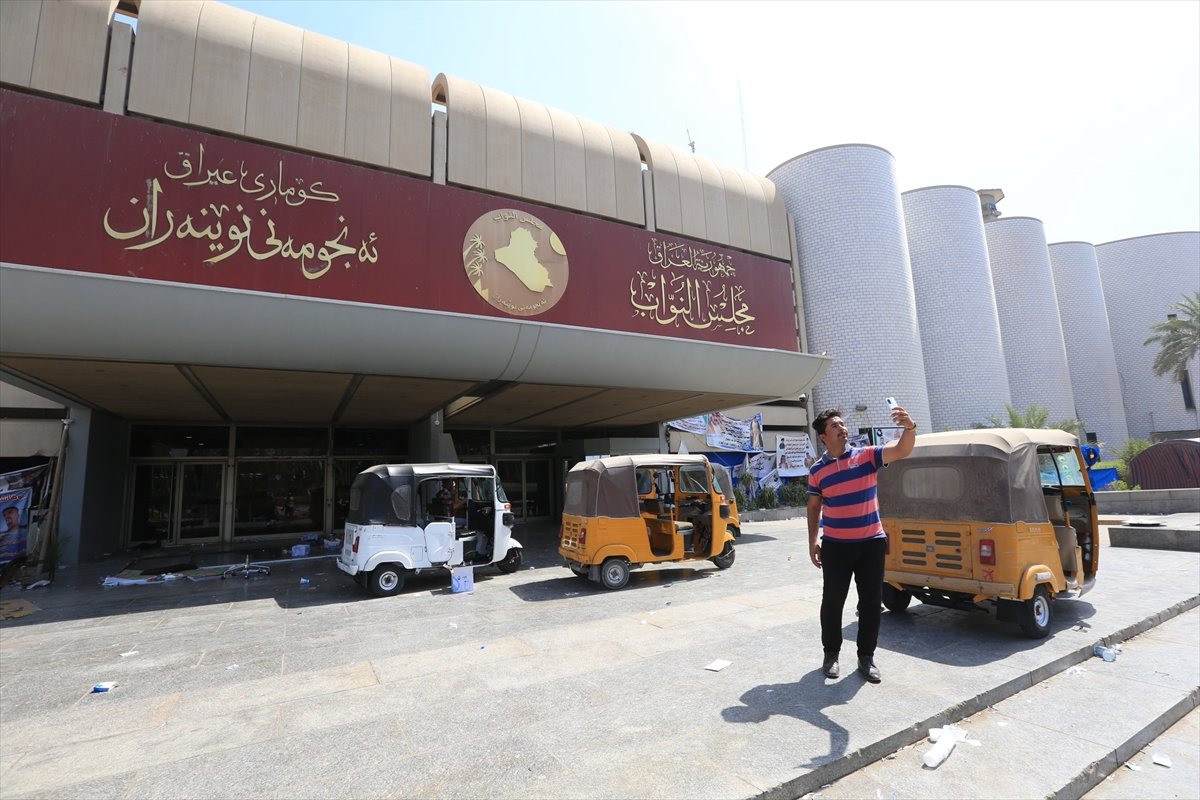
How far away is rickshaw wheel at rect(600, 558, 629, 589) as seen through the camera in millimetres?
8953

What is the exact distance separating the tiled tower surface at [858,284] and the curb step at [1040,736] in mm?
28772

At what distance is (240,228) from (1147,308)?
69101mm

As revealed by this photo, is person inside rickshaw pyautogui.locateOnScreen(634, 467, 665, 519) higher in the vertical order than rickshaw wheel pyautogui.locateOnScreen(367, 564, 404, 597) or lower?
higher

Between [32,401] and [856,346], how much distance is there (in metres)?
35.4

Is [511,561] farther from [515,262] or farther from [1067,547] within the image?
[1067,547]

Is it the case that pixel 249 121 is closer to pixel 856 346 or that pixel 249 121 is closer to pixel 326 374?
pixel 326 374

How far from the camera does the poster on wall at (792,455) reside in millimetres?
26703

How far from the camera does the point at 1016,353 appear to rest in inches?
1679

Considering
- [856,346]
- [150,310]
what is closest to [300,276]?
[150,310]

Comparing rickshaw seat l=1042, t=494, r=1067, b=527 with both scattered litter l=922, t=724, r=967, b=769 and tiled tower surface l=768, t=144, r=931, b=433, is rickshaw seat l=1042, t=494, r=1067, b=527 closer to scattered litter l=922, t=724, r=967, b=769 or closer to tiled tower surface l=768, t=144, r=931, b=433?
scattered litter l=922, t=724, r=967, b=769

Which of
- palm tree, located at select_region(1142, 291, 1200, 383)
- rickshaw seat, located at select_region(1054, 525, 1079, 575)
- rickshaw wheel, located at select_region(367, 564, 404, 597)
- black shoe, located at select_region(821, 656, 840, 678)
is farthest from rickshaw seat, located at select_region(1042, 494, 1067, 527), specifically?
palm tree, located at select_region(1142, 291, 1200, 383)

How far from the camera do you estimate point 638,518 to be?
913 centimetres

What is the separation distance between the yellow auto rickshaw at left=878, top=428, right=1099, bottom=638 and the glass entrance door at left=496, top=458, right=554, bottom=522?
1582 cm

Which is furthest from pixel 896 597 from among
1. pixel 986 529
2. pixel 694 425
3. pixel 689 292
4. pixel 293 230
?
pixel 694 425
